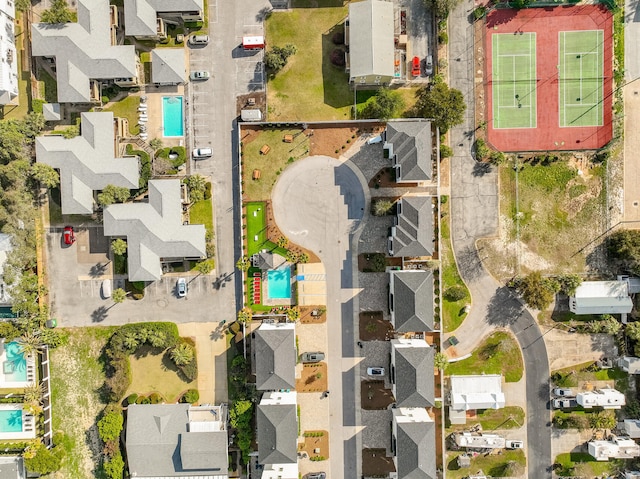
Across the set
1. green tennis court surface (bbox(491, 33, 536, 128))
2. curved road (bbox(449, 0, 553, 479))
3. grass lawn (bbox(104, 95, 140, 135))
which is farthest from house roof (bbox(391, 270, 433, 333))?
grass lawn (bbox(104, 95, 140, 135))

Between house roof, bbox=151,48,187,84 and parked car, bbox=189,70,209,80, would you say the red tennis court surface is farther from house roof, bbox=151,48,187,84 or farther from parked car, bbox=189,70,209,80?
house roof, bbox=151,48,187,84

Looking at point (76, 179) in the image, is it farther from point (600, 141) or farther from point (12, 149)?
point (600, 141)

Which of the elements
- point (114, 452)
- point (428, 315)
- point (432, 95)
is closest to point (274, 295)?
point (428, 315)

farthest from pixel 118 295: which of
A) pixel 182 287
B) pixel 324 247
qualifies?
pixel 324 247

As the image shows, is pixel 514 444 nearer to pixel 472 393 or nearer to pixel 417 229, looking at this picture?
pixel 472 393

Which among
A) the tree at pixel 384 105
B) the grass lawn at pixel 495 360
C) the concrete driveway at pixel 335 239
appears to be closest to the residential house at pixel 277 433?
the concrete driveway at pixel 335 239
